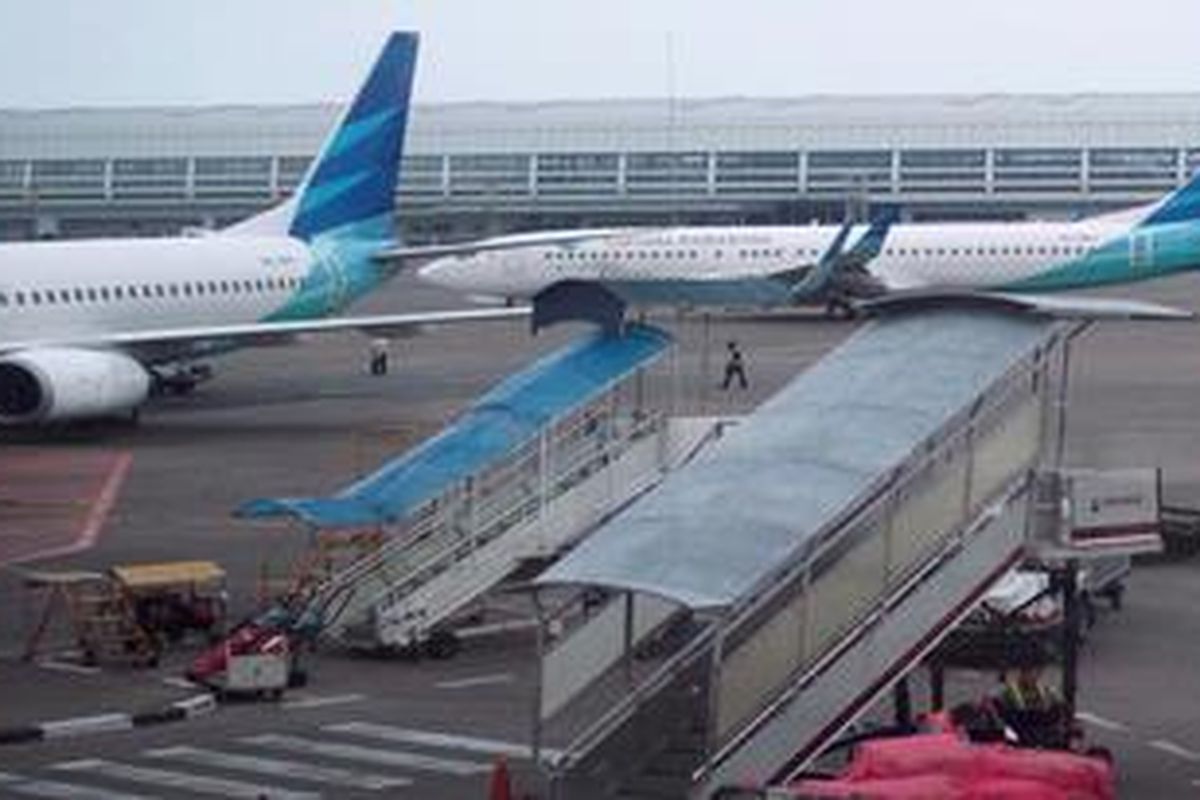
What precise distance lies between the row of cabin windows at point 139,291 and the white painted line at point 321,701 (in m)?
24.6

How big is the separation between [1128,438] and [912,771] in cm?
3011

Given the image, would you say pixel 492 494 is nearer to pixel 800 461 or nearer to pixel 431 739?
pixel 431 739

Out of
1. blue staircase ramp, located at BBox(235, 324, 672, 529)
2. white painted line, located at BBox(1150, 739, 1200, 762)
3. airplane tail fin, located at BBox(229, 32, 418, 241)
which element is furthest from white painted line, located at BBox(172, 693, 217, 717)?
airplane tail fin, located at BBox(229, 32, 418, 241)

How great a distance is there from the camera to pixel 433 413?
51.9 metres

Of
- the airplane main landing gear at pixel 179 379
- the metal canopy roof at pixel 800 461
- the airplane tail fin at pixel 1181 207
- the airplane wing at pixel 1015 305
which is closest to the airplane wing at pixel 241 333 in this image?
the airplane main landing gear at pixel 179 379

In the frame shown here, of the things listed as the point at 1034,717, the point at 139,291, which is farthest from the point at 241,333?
the point at 1034,717

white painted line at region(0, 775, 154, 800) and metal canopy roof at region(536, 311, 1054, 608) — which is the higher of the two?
metal canopy roof at region(536, 311, 1054, 608)

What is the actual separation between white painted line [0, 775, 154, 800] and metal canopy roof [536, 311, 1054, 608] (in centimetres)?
495

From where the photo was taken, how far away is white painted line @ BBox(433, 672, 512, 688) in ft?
83.5

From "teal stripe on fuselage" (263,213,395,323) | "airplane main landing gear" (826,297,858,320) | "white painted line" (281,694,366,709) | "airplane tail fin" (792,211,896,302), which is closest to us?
"white painted line" (281,694,366,709)

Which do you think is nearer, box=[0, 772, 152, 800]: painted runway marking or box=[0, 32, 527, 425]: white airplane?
box=[0, 772, 152, 800]: painted runway marking

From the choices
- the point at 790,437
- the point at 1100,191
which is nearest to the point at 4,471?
the point at 790,437

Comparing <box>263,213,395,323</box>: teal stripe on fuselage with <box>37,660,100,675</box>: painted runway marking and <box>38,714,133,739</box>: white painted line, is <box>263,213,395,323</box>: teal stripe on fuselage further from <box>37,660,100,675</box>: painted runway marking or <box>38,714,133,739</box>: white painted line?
<box>38,714,133,739</box>: white painted line

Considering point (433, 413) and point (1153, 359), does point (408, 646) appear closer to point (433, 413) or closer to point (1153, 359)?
point (433, 413)
